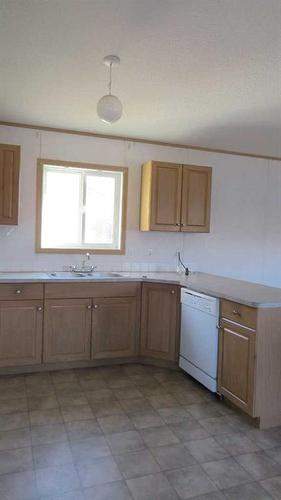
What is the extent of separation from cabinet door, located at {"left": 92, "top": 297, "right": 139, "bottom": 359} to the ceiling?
180 cm

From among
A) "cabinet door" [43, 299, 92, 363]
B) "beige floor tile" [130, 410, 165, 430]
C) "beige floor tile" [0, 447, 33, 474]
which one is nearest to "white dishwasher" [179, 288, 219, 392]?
"beige floor tile" [130, 410, 165, 430]

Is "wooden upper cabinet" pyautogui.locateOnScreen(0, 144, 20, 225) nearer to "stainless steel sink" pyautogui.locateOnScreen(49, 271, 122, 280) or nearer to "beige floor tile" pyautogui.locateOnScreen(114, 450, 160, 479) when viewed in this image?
"stainless steel sink" pyautogui.locateOnScreen(49, 271, 122, 280)

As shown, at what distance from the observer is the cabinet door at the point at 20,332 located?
3.38 metres

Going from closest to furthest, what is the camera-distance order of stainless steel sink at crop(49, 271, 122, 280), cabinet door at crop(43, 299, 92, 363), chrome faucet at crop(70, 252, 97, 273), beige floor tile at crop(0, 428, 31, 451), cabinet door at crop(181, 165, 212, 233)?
beige floor tile at crop(0, 428, 31, 451)
cabinet door at crop(43, 299, 92, 363)
stainless steel sink at crop(49, 271, 122, 280)
chrome faucet at crop(70, 252, 97, 273)
cabinet door at crop(181, 165, 212, 233)

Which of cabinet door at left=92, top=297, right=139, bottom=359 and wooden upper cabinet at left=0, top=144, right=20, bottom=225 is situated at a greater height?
wooden upper cabinet at left=0, top=144, right=20, bottom=225

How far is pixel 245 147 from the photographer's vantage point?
454 cm

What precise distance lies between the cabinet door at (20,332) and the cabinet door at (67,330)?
0.26 ft

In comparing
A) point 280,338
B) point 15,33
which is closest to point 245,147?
point 280,338

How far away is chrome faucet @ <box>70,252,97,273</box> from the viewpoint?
407 cm

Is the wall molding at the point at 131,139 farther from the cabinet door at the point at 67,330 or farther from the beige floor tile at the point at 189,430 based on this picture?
the beige floor tile at the point at 189,430

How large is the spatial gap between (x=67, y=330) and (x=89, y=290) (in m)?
0.42

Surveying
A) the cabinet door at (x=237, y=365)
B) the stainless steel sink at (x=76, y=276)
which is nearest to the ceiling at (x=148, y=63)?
the stainless steel sink at (x=76, y=276)

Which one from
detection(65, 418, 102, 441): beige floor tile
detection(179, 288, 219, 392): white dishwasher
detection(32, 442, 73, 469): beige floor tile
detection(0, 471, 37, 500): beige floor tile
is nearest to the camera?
detection(0, 471, 37, 500): beige floor tile

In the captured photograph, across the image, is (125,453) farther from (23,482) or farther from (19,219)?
(19,219)
